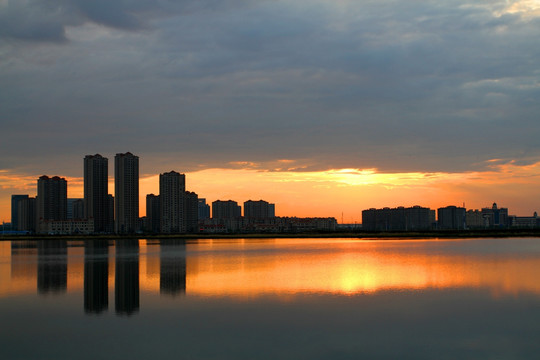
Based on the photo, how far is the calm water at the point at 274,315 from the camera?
21.0 meters

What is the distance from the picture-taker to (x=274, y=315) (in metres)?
27.7

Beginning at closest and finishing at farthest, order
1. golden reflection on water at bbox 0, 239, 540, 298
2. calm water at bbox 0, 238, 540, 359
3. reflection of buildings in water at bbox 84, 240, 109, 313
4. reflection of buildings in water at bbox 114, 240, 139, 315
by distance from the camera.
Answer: calm water at bbox 0, 238, 540, 359
reflection of buildings in water at bbox 114, 240, 139, 315
reflection of buildings in water at bbox 84, 240, 109, 313
golden reflection on water at bbox 0, 239, 540, 298

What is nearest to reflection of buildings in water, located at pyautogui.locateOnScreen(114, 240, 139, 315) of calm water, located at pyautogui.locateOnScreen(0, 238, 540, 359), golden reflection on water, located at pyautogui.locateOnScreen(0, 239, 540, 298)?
calm water, located at pyautogui.locateOnScreen(0, 238, 540, 359)

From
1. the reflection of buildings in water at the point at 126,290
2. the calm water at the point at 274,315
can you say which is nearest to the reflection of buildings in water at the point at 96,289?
the calm water at the point at 274,315

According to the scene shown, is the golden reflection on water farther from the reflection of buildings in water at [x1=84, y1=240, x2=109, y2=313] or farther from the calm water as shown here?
the reflection of buildings in water at [x1=84, y1=240, x2=109, y2=313]

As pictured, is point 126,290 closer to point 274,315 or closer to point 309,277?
point 274,315

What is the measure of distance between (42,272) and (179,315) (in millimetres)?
30500

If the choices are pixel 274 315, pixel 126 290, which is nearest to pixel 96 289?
pixel 126 290

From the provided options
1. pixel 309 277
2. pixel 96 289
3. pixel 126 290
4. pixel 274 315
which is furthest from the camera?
pixel 309 277

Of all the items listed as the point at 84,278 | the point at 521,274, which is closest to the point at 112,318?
the point at 84,278

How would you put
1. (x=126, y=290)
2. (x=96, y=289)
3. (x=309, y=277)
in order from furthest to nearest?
(x=309, y=277)
(x=96, y=289)
(x=126, y=290)

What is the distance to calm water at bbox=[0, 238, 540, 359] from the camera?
68.9 ft

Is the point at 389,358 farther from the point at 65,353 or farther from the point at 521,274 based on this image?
the point at 521,274

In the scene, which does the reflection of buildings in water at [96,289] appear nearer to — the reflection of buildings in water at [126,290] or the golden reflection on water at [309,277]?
the golden reflection on water at [309,277]
